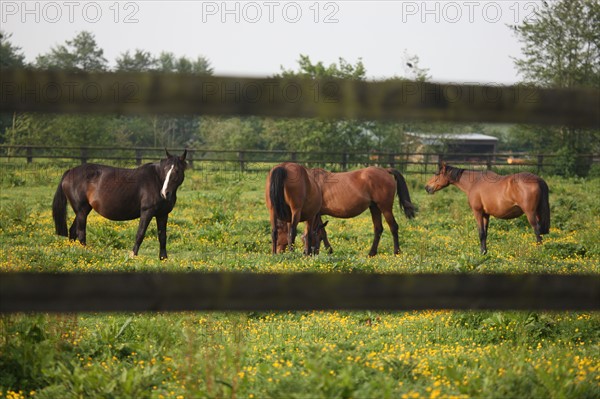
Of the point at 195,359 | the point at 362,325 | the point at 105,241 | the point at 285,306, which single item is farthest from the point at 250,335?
the point at 105,241

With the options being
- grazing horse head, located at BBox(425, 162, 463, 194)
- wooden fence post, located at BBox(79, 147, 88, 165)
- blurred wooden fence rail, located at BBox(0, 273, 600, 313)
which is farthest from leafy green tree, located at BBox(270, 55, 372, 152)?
blurred wooden fence rail, located at BBox(0, 273, 600, 313)

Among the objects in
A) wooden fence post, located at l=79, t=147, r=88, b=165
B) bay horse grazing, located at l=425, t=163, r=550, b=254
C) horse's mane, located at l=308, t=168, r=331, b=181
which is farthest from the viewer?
wooden fence post, located at l=79, t=147, r=88, b=165

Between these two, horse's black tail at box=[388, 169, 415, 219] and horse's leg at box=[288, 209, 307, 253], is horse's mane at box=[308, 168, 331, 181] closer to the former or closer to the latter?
horse's leg at box=[288, 209, 307, 253]

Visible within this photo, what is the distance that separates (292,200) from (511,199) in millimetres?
4771

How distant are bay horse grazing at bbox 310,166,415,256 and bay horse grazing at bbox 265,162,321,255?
0.72 meters

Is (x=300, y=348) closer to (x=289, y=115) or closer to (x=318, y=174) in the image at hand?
(x=289, y=115)

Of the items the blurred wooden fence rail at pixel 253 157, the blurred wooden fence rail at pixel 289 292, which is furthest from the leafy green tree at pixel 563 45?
the blurred wooden fence rail at pixel 289 292

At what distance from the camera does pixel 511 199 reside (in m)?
15.3

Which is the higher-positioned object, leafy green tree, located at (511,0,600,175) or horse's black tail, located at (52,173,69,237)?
leafy green tree, located at (511,0,600,175)

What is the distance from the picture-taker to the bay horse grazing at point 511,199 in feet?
49.6

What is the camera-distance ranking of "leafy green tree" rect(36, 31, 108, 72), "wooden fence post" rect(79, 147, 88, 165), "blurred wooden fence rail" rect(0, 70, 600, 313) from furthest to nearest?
"leafy green tree" rect(36, 31, 108, 72) → "wooden fence post" rect(79, 147, 88, 165) → "blurred wooden fence rail" rect(0, 70, 600, 313)

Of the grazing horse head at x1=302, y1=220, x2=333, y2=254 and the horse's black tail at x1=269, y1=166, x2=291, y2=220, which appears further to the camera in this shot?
the grazing horse head at x1=302, y1=220, x2=333, y2=254

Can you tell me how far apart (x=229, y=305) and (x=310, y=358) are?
1.94m

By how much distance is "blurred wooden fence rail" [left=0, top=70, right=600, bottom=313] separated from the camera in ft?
6.49
